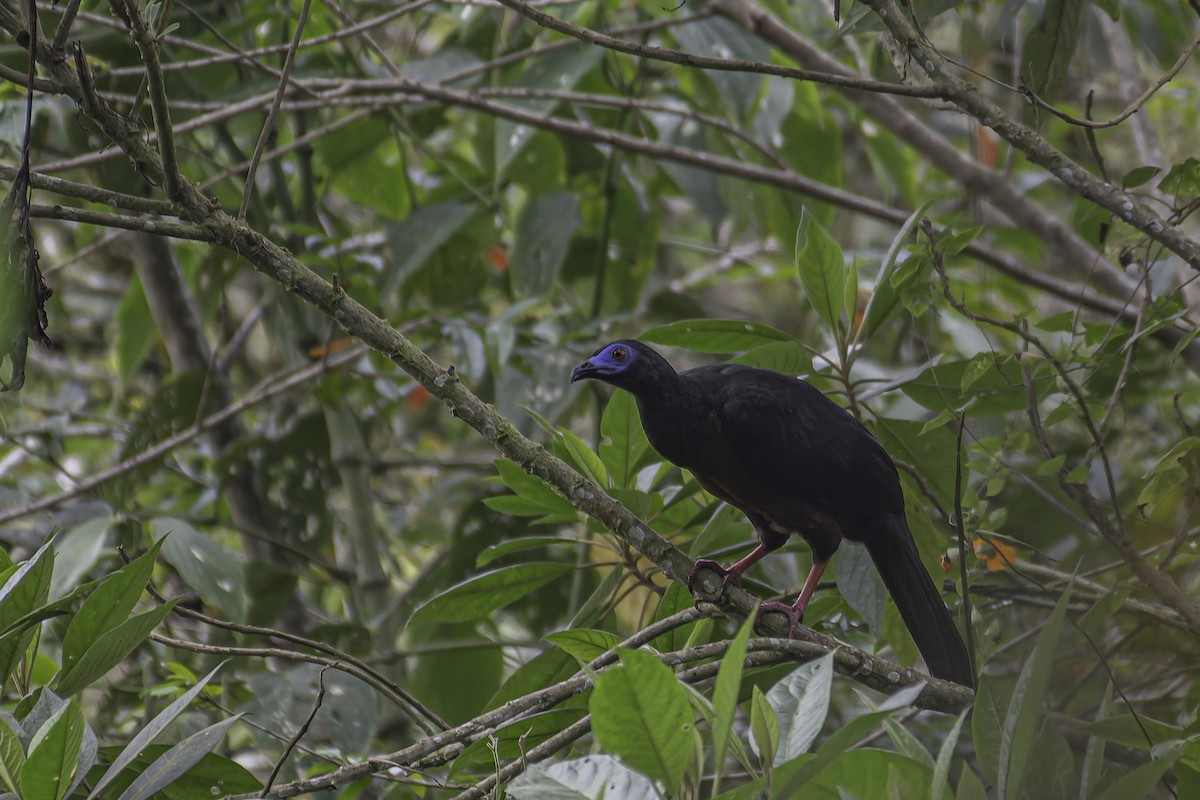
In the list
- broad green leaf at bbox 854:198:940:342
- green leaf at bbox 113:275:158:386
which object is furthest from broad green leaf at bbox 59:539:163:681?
green leaf at bbox 113:275:158:386

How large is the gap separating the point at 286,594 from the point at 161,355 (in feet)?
10.2

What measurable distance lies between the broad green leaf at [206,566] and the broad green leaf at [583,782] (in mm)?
2117

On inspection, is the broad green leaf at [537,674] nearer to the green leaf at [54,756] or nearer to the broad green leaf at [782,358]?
the broad green leaf at [782,358]

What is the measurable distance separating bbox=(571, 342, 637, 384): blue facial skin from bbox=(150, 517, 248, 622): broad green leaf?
132 centimetres

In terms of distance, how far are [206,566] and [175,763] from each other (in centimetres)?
159

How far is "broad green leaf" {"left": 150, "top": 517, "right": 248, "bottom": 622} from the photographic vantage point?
3.44 meters

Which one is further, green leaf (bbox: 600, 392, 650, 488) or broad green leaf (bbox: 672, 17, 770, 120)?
broad green leaf (bbox: 672, 17, 770, 120)

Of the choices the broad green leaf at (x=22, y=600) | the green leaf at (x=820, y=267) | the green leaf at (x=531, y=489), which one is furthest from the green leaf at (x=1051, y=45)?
the broad green leaf at (x=22, y=600)

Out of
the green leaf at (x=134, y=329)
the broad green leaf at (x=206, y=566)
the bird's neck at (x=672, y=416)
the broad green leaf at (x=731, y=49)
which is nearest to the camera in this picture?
the bird's neck at (x=672, y=416)

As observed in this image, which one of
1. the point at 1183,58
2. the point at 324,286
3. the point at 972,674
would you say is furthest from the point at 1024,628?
the point at 324,286

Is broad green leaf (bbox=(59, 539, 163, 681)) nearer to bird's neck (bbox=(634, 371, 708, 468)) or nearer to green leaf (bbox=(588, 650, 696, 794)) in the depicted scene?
green leaf (bbox=(588, 650, 696, 794))

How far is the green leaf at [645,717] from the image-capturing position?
60.2 inches

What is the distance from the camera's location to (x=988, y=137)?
682 centimetres

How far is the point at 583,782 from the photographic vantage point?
1.62 meters
